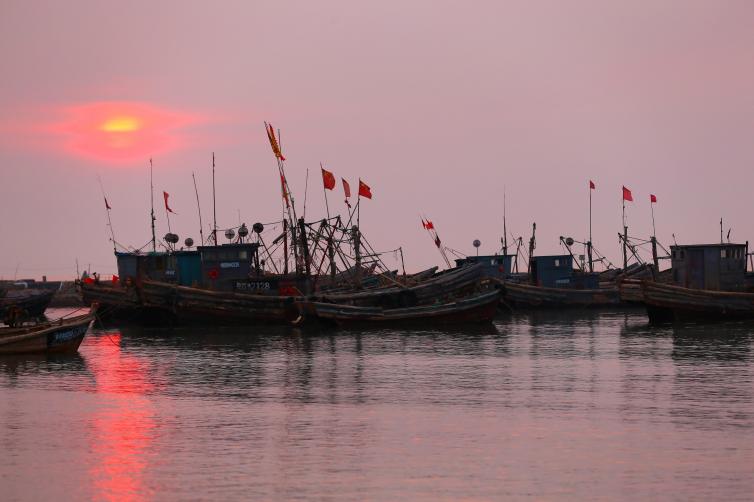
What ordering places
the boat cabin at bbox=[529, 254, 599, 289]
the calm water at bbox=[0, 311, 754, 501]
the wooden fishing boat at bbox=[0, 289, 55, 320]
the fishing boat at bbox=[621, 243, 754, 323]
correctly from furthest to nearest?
the boat cabin at bbox=[529, 254, 599, 289], the wooden fishing boat at bbox=[0, 289, 55, 320], the fishing boat at bbox=[621, 243, 754, 323], the calm water at bbox=[0, 311, 754, 501]

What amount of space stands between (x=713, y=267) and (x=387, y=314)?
58.4 feet

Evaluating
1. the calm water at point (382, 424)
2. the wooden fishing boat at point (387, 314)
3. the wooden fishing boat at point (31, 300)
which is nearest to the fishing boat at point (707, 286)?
the wooden fishing boat at point (387, 314)

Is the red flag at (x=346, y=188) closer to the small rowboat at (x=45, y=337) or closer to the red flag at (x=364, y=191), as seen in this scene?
the red flag at (x=364, y=191)

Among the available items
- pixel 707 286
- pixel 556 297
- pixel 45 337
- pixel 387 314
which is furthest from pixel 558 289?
pixel 45 337

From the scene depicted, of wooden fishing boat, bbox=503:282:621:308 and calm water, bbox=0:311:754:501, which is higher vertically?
wooden fishing boat, bbox=503:282:621:308

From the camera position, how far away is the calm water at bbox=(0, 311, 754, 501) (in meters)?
22.9

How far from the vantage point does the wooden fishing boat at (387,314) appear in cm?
6550

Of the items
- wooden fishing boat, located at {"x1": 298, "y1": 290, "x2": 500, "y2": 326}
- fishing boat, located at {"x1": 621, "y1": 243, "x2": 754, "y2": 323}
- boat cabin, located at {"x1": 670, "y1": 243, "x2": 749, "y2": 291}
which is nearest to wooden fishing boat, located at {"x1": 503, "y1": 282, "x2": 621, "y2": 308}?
wooden fishing boat, located at {"x1": 298, "y1": 290, "x2": 500, "y2": 326}

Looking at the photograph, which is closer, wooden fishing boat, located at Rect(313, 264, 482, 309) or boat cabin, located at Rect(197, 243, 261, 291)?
Answer: wooden fishing boat, located at Rect(313, 264, 482, 309)

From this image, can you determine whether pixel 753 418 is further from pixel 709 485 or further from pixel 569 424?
pixel 709 485

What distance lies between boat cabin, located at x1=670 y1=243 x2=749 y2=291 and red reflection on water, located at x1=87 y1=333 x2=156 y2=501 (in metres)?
31.9

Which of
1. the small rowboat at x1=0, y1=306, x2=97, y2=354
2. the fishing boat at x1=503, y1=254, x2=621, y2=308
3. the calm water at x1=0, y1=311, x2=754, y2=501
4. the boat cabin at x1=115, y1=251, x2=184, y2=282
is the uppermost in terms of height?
the boat cabin at x1=115, y1=251, x2=184, y2=282

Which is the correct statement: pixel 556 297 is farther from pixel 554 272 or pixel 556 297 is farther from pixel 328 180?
pixel 328 180

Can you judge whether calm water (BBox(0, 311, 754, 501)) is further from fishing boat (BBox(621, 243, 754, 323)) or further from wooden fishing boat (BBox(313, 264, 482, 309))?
wooden fishing boat (BBox(313, 264, 482, 309))
